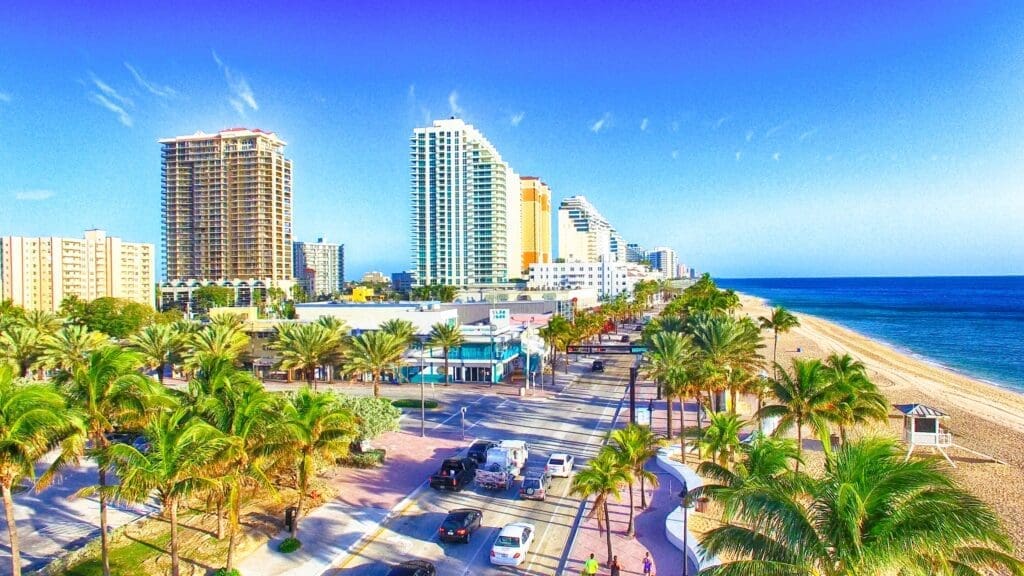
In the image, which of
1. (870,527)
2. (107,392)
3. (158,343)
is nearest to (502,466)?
(107,392)

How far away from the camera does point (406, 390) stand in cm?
5584

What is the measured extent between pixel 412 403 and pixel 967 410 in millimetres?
44225

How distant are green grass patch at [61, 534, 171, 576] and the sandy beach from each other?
2377cm

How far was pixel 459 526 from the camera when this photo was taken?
22.0 meters

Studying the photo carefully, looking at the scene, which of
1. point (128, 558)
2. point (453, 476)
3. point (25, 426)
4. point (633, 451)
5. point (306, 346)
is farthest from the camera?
point (306, 346)

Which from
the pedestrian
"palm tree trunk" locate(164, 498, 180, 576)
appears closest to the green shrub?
Result: "palm tree trunk" locate(164, 498, 180, 576)

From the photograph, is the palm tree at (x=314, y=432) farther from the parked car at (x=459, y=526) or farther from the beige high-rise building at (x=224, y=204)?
the beige high-rise building at (x=224, y=204)

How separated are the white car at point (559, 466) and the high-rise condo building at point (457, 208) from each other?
129264 mm

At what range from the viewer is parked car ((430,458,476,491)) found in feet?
91.0

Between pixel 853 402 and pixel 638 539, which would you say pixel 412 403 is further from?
pixel 853 402

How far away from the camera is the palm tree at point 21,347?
41.3 m

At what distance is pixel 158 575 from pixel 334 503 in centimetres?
753

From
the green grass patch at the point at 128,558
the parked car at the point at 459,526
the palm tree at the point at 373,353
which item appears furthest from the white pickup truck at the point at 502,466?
the palm tree at the point at 373,353

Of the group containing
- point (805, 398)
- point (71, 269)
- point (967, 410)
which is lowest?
point (967, 410)
